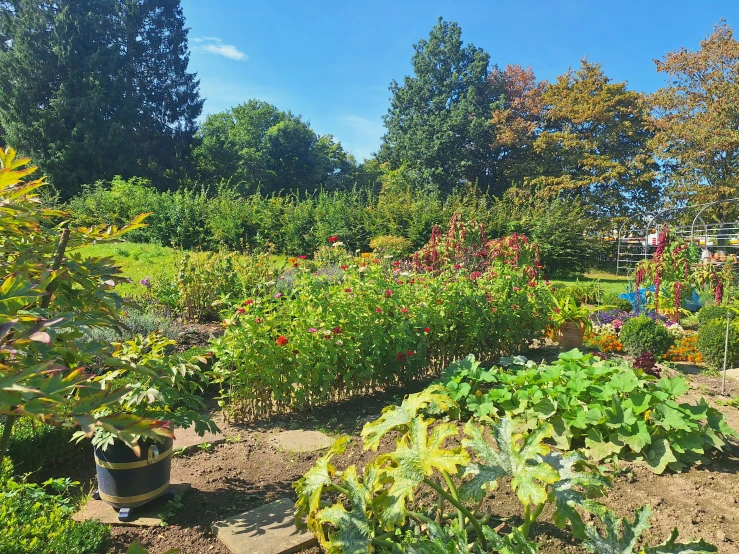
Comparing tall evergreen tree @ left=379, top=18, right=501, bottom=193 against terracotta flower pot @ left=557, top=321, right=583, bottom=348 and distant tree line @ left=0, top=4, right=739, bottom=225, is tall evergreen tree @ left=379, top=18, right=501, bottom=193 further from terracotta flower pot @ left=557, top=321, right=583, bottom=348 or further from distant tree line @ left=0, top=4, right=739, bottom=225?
terracotta flower pot @ left=557, top=321, right=583, bottom=348

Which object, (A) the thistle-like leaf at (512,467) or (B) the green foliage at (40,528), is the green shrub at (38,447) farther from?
(A) the thistle-like leaf at (512,467)

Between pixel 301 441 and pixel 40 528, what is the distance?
177 cm

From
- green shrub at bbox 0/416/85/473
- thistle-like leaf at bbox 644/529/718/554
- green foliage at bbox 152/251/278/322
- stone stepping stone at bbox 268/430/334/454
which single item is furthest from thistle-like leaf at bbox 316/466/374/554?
green foliage at bbox 152/251/278/322

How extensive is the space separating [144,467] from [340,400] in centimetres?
210

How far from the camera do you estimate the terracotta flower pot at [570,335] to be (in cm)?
632

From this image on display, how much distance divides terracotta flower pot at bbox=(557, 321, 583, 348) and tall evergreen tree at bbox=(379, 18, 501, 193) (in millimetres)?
19701

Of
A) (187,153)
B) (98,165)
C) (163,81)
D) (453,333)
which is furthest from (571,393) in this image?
(163,81)

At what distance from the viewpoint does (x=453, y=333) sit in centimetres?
496

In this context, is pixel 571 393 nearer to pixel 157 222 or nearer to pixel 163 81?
pixel 157 222

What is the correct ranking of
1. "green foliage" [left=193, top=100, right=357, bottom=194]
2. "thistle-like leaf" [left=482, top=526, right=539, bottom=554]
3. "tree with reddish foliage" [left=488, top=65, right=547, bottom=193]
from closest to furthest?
1. "thistle-like leaf" [left=482, top=526, right=539, bottom=554]
2. "tree with reddish foliage" [left=488, top=65, right=547, bottom=193]
3. "green foliage" [left=193, top=100, right=357, bottom=194]

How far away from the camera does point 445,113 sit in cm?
2588

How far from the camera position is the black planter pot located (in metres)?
2.38

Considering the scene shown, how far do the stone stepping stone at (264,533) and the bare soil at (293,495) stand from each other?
53mm

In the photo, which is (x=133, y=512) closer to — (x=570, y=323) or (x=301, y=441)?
(x=301, y=441)
